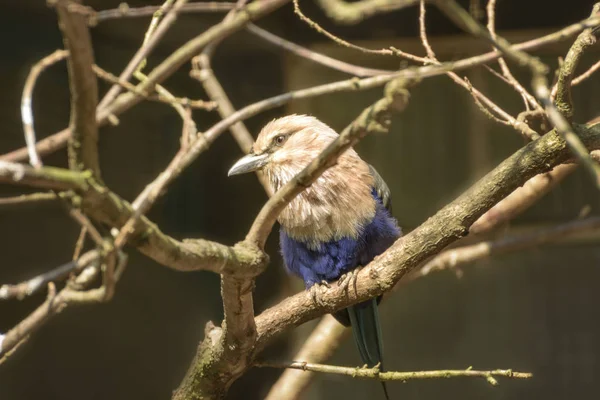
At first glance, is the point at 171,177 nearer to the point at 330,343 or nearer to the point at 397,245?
the point at 397,245

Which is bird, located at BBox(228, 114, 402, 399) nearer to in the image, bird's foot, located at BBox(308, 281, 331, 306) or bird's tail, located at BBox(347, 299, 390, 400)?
bird's tail, located at BBox(347, 299, 390, 400)

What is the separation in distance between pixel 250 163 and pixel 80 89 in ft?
4.68

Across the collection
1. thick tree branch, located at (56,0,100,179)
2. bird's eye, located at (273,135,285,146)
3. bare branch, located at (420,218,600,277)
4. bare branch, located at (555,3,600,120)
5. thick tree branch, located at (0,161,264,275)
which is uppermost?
bird's eye, located at (273,135,285,146)

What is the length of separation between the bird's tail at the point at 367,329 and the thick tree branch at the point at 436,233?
1.39 feet

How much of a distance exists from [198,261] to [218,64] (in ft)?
6.73

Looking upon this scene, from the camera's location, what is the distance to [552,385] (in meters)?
3.41

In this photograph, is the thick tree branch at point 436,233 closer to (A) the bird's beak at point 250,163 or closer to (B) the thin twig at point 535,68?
(A) the bird's beak at point 250,163

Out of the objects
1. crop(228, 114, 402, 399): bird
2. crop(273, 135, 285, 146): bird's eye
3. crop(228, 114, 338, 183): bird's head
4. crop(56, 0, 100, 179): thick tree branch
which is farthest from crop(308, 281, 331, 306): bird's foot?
crop(56, 0, 100, 179): thick tree branch

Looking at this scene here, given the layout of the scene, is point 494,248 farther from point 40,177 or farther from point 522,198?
point 40,177

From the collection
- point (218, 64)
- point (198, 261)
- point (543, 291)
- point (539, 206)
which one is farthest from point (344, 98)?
point (198, 261)

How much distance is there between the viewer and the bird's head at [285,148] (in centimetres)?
238

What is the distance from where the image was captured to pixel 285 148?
2.42 metres

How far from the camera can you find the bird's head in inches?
93.7

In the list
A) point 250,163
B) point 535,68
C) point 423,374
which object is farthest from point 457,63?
point 250,163
